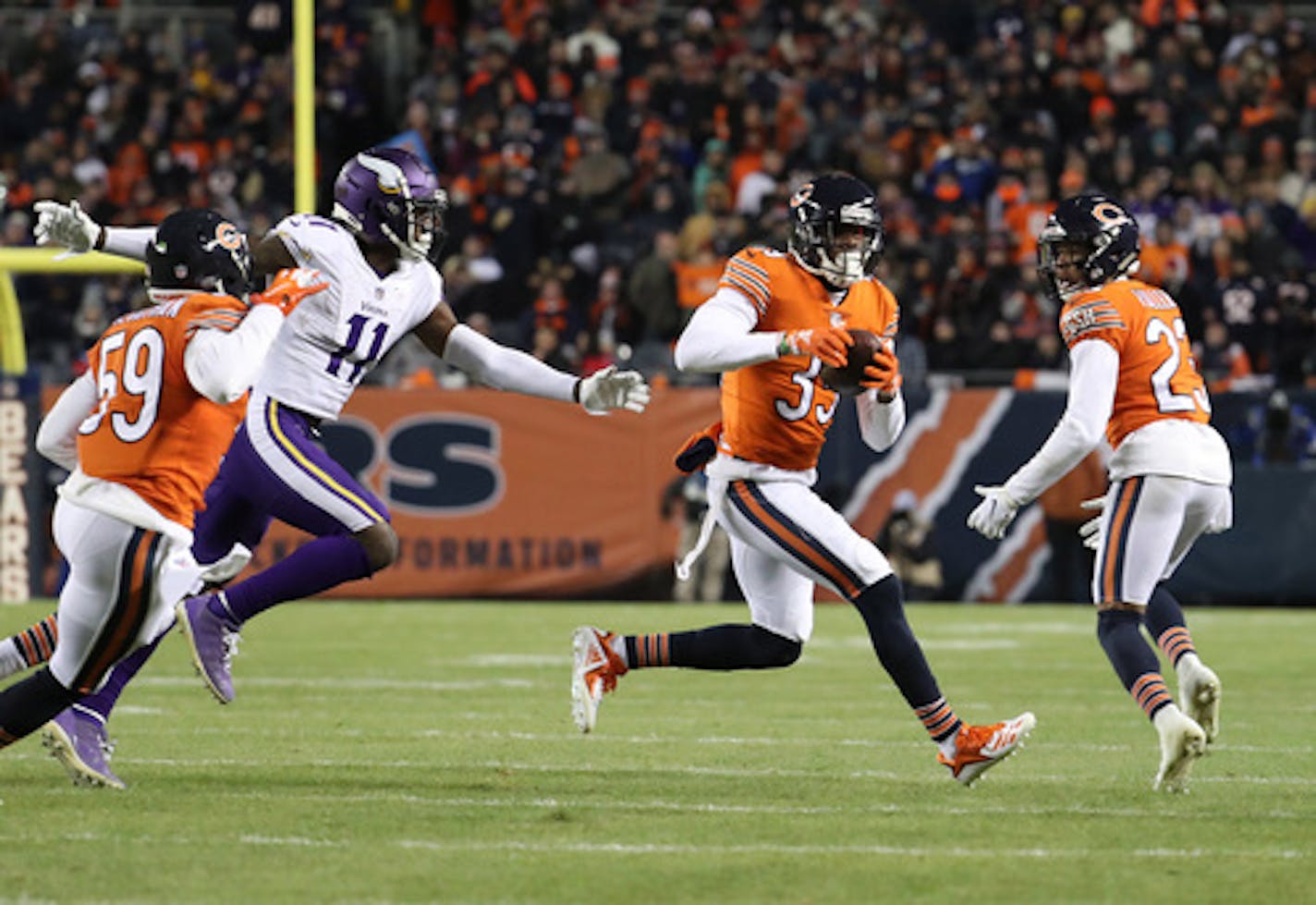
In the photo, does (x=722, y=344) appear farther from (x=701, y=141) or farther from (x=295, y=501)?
(x=701, y=141)

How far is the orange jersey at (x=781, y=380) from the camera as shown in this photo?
6.35m

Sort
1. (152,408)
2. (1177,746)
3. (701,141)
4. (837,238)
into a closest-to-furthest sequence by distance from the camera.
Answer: (152,408)
(1177,746)
(837,238)
(701,141)

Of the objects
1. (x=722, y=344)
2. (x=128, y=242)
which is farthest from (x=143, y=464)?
(x=722, y=344)

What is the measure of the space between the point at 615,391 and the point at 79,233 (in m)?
1.49

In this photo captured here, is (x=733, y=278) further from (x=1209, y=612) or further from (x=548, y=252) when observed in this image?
(x=548, y=252)

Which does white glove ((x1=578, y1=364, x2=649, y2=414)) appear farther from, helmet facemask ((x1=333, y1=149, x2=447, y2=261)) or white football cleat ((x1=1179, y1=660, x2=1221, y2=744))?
white football cleat ((x1=1179, y1=660, x2=1221, y2=744))

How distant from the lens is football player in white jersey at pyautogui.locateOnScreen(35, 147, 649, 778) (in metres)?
6.48

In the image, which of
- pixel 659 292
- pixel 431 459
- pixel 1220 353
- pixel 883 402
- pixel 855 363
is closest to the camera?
pixel 855 363

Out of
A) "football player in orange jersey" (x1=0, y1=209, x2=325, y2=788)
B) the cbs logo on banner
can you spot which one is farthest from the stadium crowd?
"football player in orange jersey" (x1=0, y1=209, x2=325, y2=788)

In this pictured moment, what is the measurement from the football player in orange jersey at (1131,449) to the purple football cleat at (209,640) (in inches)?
82.4

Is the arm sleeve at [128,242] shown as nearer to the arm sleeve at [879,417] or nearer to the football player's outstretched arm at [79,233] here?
the football player's outstretched arm at [79,233]

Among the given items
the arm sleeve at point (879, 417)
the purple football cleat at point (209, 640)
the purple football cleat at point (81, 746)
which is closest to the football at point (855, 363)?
the arm sleeve at point (879, 417)

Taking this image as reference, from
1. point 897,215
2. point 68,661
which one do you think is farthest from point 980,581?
point 68,661

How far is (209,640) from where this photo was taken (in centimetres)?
649
